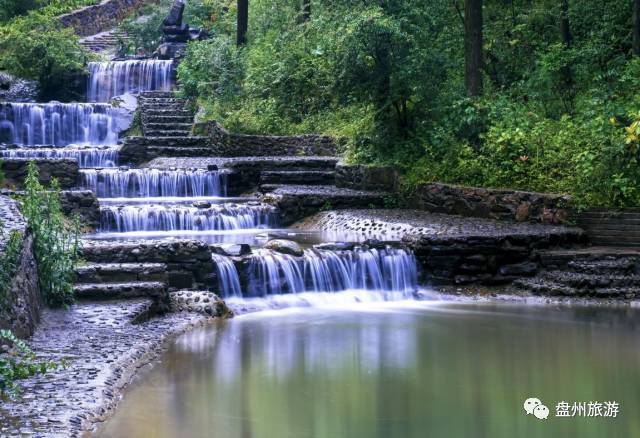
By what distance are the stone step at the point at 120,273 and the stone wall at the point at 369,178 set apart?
25.2 feet

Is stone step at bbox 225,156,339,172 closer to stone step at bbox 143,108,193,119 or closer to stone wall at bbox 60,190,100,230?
stone wall at bbox 60,190,100,230

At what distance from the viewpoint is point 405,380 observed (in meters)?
9.45

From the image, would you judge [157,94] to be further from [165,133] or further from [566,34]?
[566,34]

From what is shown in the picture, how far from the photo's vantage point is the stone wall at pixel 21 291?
896 centimetres

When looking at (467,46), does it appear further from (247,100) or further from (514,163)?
(247,100)

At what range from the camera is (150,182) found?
786 inches

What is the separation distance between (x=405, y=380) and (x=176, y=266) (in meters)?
4.71

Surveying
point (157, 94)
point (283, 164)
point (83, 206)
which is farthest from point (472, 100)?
point (157, 94)

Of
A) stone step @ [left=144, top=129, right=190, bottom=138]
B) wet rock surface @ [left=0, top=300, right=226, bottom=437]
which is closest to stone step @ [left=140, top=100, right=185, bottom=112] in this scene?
stone step @ [left=144, top=129, right=190, bottom=138]

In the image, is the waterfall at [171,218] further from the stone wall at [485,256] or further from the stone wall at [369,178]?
the stone wall at [485,256]

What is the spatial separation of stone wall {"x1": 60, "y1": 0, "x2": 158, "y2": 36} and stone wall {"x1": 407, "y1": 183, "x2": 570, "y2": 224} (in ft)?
81.4

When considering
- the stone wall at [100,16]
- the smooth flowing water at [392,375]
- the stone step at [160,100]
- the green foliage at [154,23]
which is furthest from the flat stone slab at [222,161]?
the stone wall at [100,16]

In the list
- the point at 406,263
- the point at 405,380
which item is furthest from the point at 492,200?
the point at 405,380

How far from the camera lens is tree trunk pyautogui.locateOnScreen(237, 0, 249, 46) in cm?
2947
